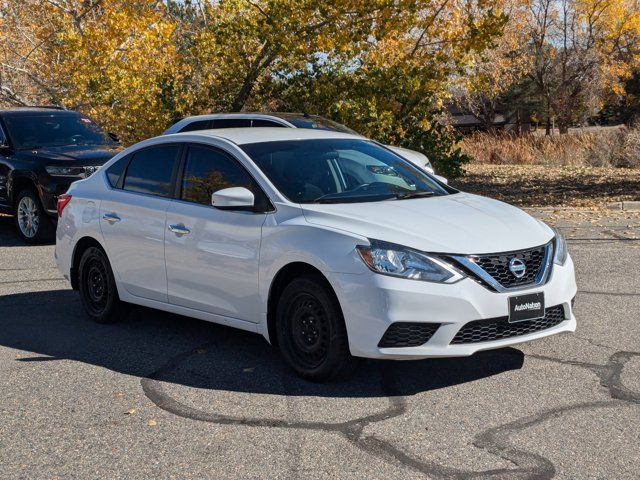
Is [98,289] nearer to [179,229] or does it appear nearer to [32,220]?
[179,229]

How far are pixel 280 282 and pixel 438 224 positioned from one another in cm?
109

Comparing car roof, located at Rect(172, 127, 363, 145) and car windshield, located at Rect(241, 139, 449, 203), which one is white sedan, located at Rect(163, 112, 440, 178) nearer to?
car roof, located at Rect(172, 127, 363, 145)

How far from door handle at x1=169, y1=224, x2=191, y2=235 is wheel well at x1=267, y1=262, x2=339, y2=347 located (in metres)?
0.97

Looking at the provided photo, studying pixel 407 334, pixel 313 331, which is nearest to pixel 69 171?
pixel 313 331

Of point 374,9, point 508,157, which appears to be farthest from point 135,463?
point 508,157

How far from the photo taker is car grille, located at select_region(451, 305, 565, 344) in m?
5.79

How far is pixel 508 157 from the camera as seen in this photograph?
101ft

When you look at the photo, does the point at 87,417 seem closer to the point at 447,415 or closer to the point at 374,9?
the point at 447,415

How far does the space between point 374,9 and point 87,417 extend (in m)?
13.2

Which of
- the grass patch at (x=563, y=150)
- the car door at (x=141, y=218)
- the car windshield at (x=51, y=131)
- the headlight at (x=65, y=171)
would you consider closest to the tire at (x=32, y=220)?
the headlight at (x=65, y=171)

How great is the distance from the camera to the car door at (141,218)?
7324 mm

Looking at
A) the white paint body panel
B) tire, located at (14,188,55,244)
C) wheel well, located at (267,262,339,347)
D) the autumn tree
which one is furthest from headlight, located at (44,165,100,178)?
the autumn tree

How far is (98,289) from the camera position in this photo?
8148 mm

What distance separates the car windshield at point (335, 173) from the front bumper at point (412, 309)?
102cm
